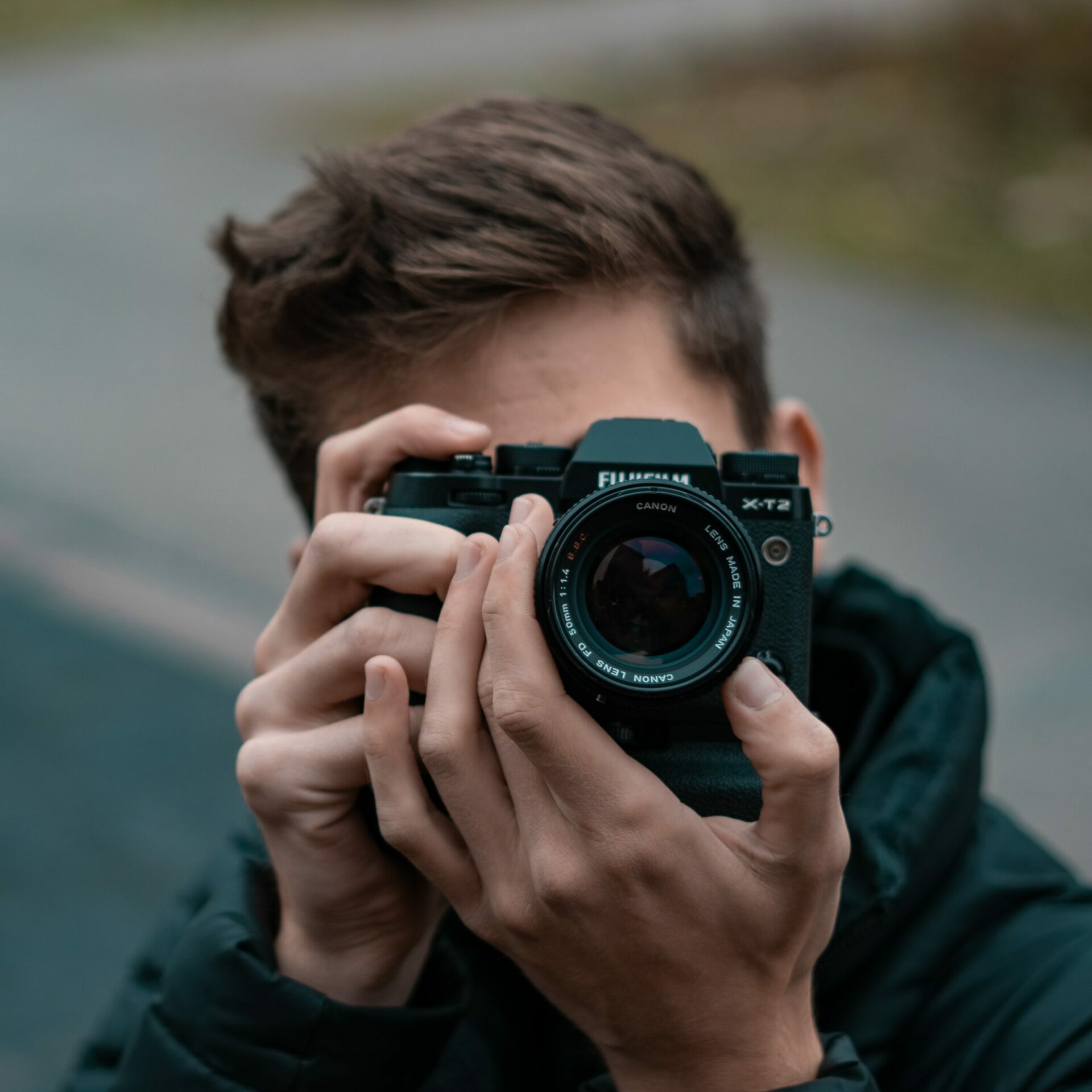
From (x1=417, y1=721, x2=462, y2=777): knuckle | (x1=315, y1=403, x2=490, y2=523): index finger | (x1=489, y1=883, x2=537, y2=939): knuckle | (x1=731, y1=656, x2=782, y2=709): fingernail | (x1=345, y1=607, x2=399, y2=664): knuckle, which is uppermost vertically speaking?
(x1=315, y1=403, x2=490, y2=523): index finger

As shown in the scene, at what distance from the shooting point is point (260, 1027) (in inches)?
56.8

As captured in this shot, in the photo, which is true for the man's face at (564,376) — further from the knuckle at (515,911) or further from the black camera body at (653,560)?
the knuckle at (515,911)

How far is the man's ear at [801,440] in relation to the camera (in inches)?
74.7

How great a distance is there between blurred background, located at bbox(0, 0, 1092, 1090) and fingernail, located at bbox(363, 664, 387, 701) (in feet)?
1.36

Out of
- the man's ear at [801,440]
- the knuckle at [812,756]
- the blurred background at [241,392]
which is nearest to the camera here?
the knuckle at [812,756]

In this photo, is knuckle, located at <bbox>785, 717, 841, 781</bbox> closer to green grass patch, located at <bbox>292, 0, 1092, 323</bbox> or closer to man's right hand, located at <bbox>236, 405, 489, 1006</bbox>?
man's right hand, located at <bbox>236, 405, 489, 1006</bbox>

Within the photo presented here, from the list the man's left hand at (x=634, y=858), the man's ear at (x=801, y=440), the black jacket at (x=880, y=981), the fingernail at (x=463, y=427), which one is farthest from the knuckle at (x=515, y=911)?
the man's ear at (x=801, y=440)

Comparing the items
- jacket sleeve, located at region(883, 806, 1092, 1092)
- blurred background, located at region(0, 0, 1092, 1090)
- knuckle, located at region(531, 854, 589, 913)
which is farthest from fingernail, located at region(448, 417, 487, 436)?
jacket sleeve, located at region(883, 806, 1092, 1092)

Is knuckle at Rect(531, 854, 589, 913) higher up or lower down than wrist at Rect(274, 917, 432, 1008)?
higher up

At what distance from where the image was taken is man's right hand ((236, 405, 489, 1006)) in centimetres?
138

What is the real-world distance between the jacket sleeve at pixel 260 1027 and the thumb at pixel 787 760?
0.54 m

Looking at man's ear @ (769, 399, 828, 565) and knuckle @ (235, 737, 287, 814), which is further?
man's ear @ (769, 399, 828, 565)

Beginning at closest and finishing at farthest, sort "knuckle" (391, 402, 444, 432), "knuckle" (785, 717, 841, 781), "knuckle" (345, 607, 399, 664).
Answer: "knuckle" (785, 717, 841, 781), "knuckle" (345, 607, 399, 664), "knuckle" (391, 402, 444, 432)

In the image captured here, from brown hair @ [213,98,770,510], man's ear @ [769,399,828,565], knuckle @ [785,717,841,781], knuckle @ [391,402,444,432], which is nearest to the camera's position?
knuckle @ [785,717,841,781]
